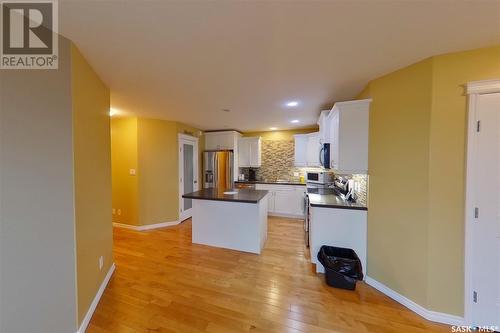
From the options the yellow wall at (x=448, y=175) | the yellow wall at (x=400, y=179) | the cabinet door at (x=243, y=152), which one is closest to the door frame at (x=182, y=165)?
the cabinet door at (x=243, y=152)

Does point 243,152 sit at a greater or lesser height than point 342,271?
greater

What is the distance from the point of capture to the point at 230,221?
10.9 feet

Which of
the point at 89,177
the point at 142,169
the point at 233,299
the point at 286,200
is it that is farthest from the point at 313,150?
the point at 89,177

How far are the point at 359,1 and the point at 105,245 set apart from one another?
11.0 ft

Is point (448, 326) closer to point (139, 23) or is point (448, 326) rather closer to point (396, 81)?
point (396, 81)

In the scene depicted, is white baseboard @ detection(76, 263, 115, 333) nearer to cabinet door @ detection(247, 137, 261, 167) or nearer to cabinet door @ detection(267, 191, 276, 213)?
cabinet door @ detection(267, 191, 276, 213)

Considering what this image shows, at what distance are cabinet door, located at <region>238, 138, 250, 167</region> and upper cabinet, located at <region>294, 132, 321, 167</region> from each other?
147 centimetres

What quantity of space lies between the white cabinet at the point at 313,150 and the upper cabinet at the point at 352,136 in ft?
7.15

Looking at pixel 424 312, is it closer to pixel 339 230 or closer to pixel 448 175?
pixel 339 230

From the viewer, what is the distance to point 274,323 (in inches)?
68.4

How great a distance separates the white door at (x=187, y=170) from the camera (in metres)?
4.79

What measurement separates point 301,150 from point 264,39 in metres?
3.82

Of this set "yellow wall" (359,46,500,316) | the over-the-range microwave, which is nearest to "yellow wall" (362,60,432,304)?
"yellow wall" (359,46,500,316)

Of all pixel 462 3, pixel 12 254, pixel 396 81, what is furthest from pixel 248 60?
pixel 12 254
